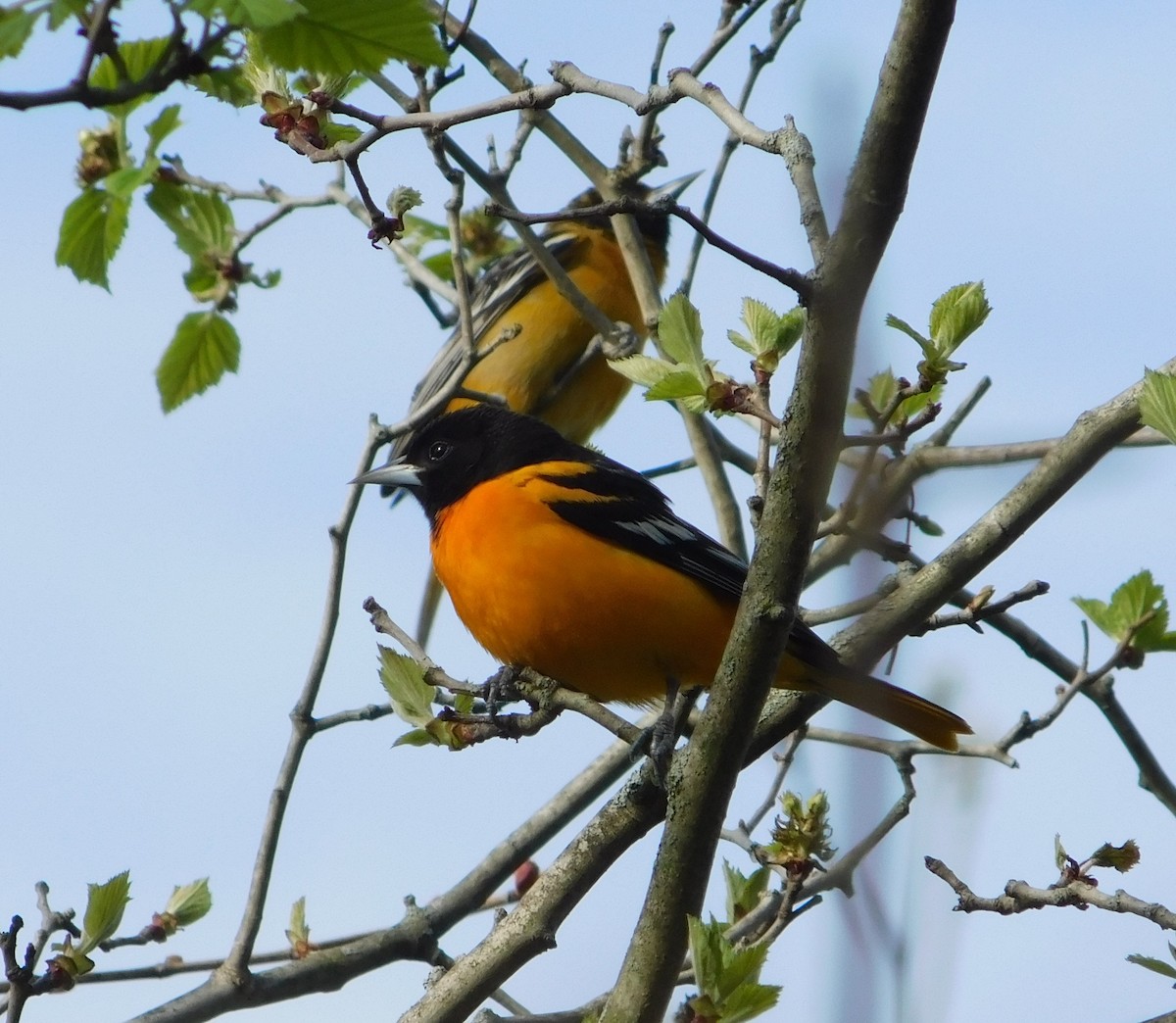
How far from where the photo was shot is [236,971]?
3990 millimetres

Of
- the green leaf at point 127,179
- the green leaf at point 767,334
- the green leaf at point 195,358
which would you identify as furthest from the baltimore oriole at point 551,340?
the green leaf at point 767,334

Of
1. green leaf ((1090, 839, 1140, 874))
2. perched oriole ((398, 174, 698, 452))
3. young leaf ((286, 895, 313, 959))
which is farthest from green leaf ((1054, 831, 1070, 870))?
perched oriole ((398, 174, 698, 452))

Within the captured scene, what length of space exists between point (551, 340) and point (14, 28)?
5924 mm

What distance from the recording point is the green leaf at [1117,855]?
11.8 feet

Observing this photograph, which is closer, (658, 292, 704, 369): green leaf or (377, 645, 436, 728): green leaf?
(658, 292, 704, 369): green leaf

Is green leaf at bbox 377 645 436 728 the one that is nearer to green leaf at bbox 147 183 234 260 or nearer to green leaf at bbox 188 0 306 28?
green leaf at bbox 188 0 306 28

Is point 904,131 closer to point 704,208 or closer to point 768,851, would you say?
point 768,851

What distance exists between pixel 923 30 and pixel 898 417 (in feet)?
4.80

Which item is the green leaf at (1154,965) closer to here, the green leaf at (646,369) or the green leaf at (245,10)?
the green leaf at (646,369)

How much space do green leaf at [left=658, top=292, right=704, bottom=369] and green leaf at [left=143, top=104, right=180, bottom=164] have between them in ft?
6.20

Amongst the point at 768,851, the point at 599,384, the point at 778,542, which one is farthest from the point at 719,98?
the point at 599,384

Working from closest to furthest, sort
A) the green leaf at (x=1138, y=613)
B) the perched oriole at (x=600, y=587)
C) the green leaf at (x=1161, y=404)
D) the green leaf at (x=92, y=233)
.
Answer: the green leaf at (x=1161, y=404)
the green leaf at (x=1138, y=613)
the green leaf at (x=92, y=233)
the perched oriole at (x=600, y=587)

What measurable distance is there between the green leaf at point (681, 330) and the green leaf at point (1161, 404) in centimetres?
93

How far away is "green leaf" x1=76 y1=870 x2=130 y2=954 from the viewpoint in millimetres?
3768
